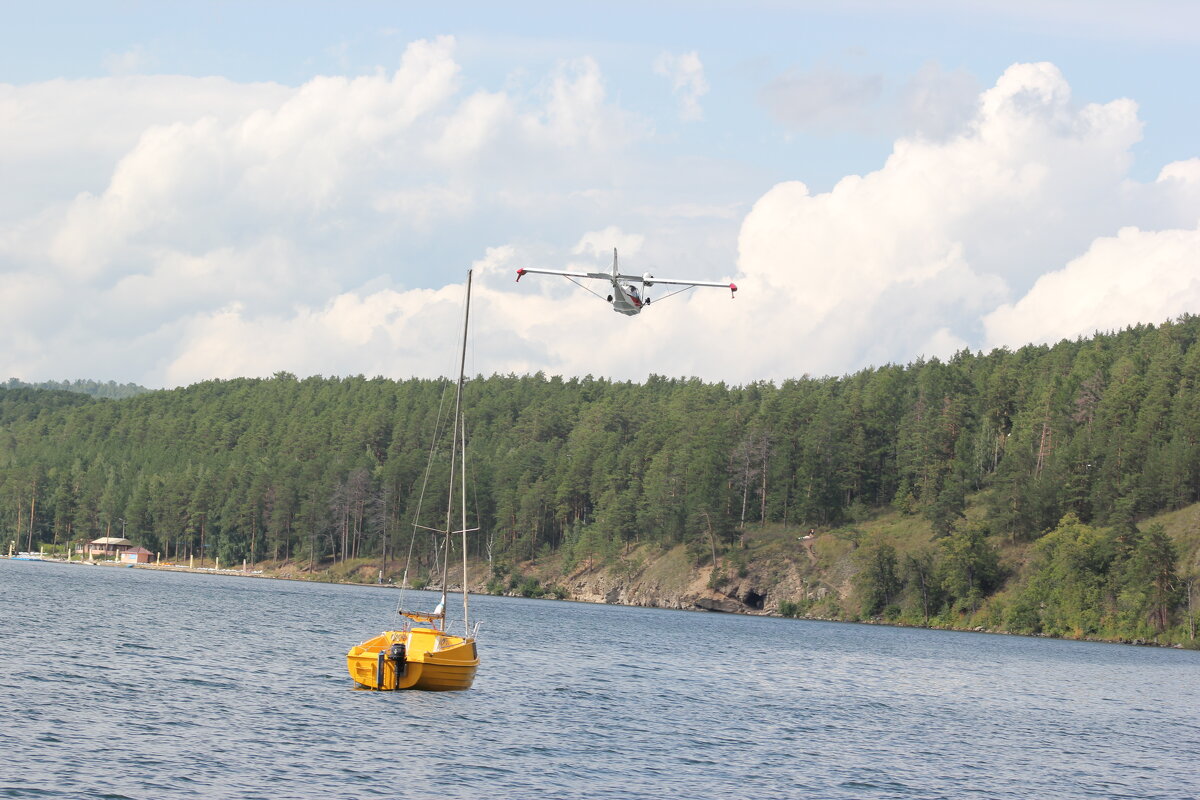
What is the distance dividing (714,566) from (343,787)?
14898cm

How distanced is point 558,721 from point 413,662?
6884mm

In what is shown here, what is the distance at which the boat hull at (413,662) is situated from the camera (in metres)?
53.1

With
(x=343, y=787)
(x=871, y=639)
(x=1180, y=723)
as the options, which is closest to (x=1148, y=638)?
(x=871, y=639)

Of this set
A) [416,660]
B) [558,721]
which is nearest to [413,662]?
[416,660]

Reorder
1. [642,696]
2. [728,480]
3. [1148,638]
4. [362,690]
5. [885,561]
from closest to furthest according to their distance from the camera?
[362,690], [642,696], [1148,638], [885,561], [728,480]

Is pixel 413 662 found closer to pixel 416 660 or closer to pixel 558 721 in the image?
pixel 416 660

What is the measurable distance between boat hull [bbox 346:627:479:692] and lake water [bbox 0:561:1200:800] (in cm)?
89

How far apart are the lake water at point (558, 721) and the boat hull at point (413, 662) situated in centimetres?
89

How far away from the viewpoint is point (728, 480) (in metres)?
198

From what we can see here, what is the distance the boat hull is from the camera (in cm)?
5312

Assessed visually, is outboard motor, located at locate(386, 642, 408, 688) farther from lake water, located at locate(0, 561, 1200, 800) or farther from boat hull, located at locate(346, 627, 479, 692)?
lake water, located at locate(0, 561, 1200, 800)

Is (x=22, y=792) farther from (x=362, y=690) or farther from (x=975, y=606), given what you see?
(x=975, y=606)

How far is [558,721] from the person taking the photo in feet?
167

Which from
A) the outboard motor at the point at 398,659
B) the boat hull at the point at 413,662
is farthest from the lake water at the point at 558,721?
the outboard motor at the point at 398,659
